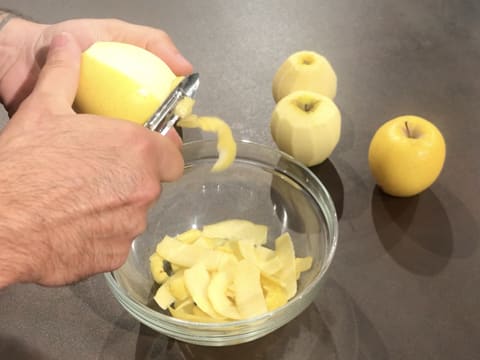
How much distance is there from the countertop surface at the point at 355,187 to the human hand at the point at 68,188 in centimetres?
21

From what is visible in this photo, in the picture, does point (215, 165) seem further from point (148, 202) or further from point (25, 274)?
point (25, 274)

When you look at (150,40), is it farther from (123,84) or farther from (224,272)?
(224,272)

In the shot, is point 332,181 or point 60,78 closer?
point 60,78

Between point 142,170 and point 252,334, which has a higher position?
point 142,170

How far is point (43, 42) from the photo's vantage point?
3.28ft

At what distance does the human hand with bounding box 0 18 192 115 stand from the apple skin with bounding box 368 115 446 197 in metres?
0.35

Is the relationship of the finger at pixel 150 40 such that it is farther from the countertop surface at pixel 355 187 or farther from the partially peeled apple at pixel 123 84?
the countertop surface at pixel 355 187

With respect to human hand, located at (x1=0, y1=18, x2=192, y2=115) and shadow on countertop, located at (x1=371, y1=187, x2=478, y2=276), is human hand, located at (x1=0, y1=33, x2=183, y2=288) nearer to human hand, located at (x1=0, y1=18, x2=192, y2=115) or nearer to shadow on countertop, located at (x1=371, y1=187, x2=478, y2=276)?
human hand, located at (x1=0, y1=18, x2=192, y2=115)

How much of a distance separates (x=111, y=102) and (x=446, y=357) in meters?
0.58

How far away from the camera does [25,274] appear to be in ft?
2.09

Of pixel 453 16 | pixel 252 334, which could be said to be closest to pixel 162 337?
pixel 252 334

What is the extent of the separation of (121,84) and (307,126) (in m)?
0.34

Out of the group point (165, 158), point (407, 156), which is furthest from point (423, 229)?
point (165, 158)

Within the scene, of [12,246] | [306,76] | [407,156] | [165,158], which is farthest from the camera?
[306,76]
